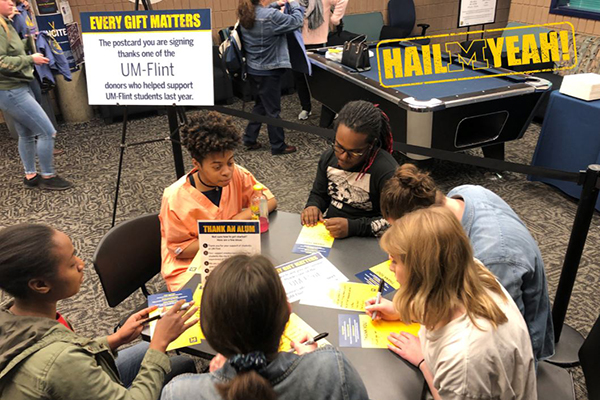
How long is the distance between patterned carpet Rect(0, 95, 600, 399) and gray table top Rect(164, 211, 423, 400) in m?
1.20

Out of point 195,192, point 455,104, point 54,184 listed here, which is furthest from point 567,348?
point 54,184

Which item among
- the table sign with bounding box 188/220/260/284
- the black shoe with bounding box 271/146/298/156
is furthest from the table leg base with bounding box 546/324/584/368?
the black shoe with bounding box 271/146/298/156

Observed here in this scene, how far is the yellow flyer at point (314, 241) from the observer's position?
1891 mm

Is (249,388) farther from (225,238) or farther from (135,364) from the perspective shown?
(135,364)

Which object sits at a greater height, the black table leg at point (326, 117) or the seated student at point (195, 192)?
the seated student at point (195, 192)

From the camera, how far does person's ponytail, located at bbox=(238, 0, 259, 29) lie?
4027 mm

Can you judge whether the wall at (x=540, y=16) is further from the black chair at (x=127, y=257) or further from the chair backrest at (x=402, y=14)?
the black chair at (x=127, y=257)

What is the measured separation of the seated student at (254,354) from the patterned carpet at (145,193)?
1.69 m

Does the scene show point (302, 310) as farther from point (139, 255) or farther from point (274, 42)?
point (274, 42)

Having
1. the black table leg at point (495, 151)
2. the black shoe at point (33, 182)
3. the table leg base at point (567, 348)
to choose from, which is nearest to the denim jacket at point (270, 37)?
the black table leg at point (495, 151)

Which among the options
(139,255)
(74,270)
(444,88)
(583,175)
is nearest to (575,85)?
(444,88)

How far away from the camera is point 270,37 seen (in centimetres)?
418

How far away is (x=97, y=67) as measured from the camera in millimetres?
2941

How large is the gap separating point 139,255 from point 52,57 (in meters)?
2.86
